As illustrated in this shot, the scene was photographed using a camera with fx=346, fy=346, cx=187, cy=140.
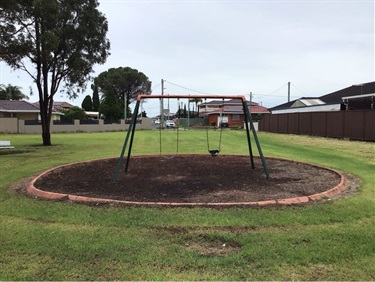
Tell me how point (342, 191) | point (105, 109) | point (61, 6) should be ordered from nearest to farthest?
point (342, 191), point (61, 6), point (105, 109)

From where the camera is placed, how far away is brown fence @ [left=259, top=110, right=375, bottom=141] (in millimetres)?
22953

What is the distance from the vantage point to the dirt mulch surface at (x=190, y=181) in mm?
6668

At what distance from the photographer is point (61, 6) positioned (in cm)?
1861

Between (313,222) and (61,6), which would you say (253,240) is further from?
(61,6)

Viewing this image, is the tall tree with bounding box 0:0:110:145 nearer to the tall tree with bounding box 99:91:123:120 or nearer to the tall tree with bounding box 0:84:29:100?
the tall tree with bounding box 99:91:123:120

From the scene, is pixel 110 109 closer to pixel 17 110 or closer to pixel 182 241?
pixel 17 110

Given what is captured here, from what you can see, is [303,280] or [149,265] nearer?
[303,280]

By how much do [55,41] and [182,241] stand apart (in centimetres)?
1419

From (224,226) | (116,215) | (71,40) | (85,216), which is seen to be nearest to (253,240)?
(224,226)

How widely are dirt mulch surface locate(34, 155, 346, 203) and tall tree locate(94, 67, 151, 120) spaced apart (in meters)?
57.8

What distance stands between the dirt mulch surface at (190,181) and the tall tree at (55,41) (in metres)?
7.83

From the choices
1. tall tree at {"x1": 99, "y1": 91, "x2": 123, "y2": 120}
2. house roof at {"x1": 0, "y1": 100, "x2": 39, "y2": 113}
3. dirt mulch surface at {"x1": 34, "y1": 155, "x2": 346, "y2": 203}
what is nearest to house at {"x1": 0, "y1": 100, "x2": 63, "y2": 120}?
house roof at {"x1": 0, "y1": 100, "x2": 39, "y2": 113}

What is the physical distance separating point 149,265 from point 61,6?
60.3ft

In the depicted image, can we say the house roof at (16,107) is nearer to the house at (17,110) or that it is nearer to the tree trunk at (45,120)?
the house at (17,110)
